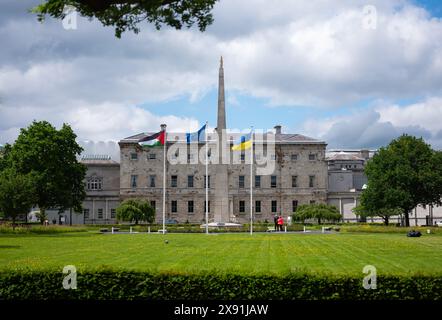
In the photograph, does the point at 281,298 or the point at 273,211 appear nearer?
the point at 281,298

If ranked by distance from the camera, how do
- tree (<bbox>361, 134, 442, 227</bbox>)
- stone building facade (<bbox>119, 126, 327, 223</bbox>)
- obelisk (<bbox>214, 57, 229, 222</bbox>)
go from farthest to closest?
1. stone building facade (<bbox>119, 126, 327, 223</bbox>)
2. tree (<bbox>361, 134, 442, 227</bbox>)
3. obelisk (<bbox>214, 57, 229, 222</bbox>)

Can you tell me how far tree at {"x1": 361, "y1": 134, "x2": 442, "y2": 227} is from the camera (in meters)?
57.4

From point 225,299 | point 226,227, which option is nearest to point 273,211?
point 226,227

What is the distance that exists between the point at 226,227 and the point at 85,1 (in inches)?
1759

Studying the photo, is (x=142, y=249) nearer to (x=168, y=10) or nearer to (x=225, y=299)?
(x=225, y=299)

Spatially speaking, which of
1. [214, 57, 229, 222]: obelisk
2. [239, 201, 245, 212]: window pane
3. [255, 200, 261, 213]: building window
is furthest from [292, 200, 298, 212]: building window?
[214, 57, 229, 222]: obelisk

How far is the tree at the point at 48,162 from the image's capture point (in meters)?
58.2

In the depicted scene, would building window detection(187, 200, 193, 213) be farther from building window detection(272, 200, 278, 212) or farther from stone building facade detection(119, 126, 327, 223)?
building window detection(272, 200, 278, 212)

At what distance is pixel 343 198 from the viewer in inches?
3420

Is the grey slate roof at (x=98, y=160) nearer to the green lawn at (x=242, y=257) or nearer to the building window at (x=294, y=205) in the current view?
the building window at (x=294, y=205)

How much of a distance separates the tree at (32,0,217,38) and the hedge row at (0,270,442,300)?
6.22m

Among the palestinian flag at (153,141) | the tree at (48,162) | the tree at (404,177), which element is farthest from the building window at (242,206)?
the palestinian flag at (153,141)

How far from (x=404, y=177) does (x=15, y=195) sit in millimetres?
35904
